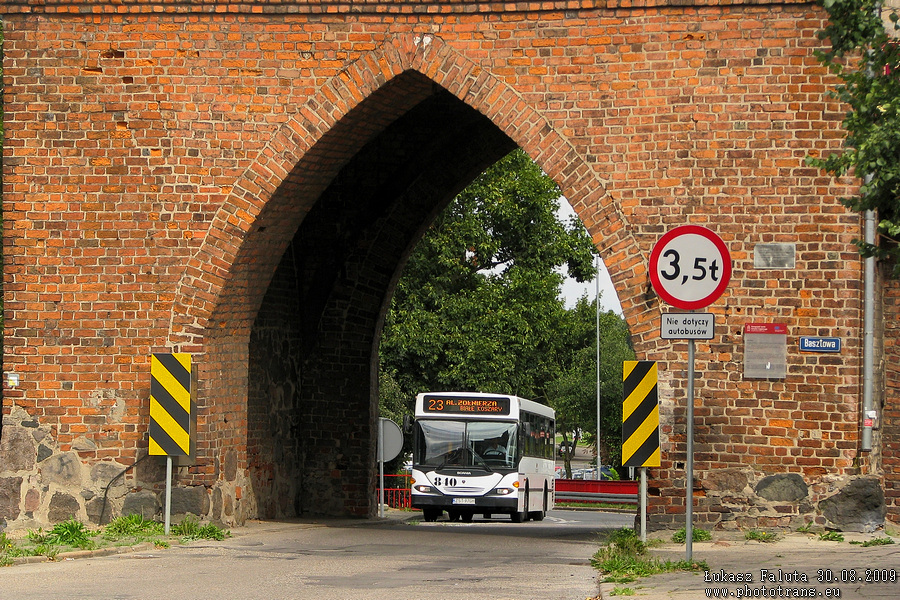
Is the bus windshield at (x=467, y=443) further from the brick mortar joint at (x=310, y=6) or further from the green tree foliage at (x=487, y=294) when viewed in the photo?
the brick mortar joint at (x=310, y=6)

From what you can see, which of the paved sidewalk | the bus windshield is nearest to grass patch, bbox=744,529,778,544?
the paved sidewalk

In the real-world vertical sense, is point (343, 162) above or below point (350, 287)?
above

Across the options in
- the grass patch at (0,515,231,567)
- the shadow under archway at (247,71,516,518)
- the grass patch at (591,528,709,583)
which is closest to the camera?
the grass patch at (591,528,709,583)

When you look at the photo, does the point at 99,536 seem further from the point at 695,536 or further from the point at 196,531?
the point at 695,536

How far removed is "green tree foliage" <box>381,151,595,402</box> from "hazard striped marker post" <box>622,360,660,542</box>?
70.8 feet

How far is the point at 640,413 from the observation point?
12.5m

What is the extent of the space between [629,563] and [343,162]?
6.60 m

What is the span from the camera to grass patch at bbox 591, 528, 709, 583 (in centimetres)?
986

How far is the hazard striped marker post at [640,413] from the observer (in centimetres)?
1243

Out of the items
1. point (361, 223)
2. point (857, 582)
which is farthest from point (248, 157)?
point (857, 582)

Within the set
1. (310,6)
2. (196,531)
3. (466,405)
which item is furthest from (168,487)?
(466,405)

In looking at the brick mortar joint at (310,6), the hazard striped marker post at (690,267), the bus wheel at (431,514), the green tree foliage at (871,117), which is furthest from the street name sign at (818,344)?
the bus wheel at (431,514)

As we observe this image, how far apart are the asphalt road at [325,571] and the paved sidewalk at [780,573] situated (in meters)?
0.66

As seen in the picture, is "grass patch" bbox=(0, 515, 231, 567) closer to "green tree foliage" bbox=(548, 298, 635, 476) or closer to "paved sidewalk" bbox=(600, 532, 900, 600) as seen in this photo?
"paved sidewalk" bbox=(600, 532, 900, 600)
